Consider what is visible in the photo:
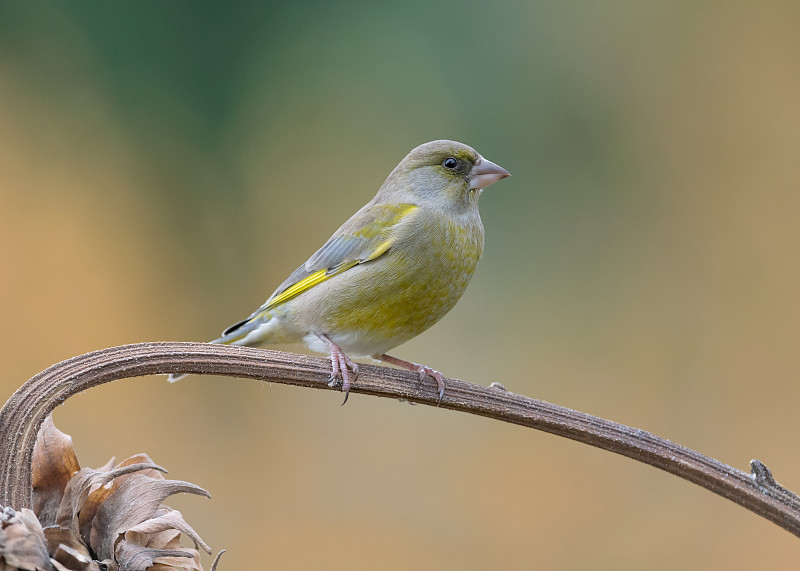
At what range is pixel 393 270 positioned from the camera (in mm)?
2652

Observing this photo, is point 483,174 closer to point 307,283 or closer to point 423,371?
point 307,283

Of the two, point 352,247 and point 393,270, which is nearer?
point 393,270

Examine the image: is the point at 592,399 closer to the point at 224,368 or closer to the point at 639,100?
the point at 639,100

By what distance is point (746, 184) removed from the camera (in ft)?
12.6

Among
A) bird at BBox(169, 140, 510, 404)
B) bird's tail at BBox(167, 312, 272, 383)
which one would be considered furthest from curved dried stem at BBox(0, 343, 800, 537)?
bird's tail at BBox(167, 312, 272, 383)

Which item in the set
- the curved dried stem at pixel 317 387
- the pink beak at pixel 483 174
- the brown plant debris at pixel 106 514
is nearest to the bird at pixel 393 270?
the pink beak at pixel 483 174

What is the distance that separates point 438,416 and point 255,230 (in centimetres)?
118

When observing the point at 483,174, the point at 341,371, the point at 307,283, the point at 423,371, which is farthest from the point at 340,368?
the point at 483,174

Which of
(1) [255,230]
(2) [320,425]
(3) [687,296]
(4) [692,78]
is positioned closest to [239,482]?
(2) [320,425]

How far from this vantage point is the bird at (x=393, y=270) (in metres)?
2.63

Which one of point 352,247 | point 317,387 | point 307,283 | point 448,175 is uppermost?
point 448,175

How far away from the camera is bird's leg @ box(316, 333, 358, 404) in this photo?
179 centimetres

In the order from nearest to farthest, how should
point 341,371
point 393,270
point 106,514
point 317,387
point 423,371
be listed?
point 106,514 < point 317,387 < point 341,371 < point 423,371 < point 393,270

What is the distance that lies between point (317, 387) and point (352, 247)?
1260 mm
